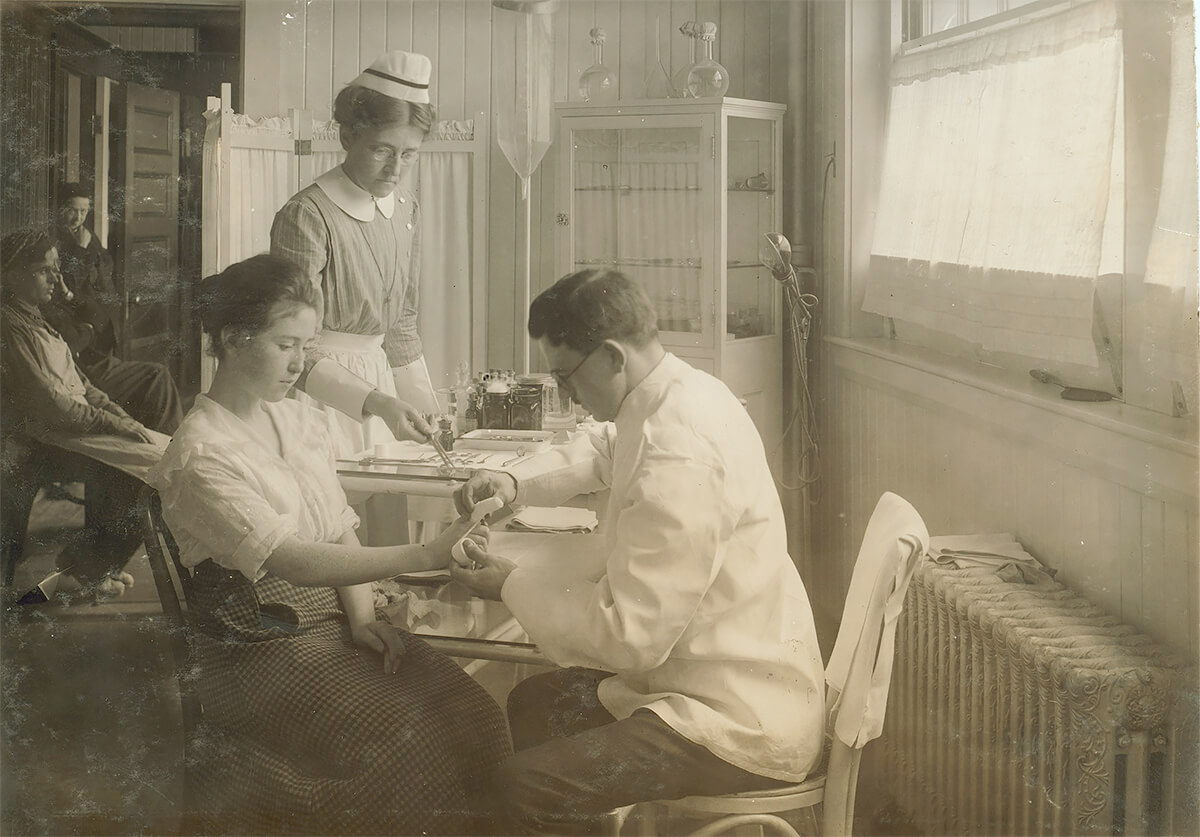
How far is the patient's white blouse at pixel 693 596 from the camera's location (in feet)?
4.91

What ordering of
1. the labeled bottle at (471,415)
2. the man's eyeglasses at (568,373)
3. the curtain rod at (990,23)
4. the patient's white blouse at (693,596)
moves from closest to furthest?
1. the patient's white blouse at (693,596)
2. the man's eyeglasses at (568,373)
3. the curtain rod at (990,23)
4. the labeled bottle at (471,415)

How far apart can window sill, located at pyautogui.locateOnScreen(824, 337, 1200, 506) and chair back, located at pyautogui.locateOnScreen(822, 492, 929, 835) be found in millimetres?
340

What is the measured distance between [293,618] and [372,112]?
0.97 meters

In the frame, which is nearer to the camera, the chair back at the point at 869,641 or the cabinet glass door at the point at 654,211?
the chair back at the point at 869,641

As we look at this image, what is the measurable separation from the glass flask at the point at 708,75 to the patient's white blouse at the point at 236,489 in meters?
0.98

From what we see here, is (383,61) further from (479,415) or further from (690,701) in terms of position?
(690,701)

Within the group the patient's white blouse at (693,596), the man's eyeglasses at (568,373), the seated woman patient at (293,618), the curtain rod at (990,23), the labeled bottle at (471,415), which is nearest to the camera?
the patient's white blouse at (693,596)

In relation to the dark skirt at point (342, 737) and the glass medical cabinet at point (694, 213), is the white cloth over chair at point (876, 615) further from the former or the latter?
the dark skirt at point (342, 737)

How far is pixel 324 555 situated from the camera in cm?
177

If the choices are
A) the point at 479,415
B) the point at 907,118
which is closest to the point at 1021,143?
the point at 907,118

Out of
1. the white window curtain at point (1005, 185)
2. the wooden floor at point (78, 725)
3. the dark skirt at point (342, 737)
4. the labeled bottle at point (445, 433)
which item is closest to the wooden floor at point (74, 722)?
the wooden floor at point (78, 725)

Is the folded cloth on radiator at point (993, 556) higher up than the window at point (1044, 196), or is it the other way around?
the window at point (1044, 196)

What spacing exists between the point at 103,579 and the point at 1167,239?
6.76 ft

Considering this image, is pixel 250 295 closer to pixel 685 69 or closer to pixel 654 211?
pixel 654 211
